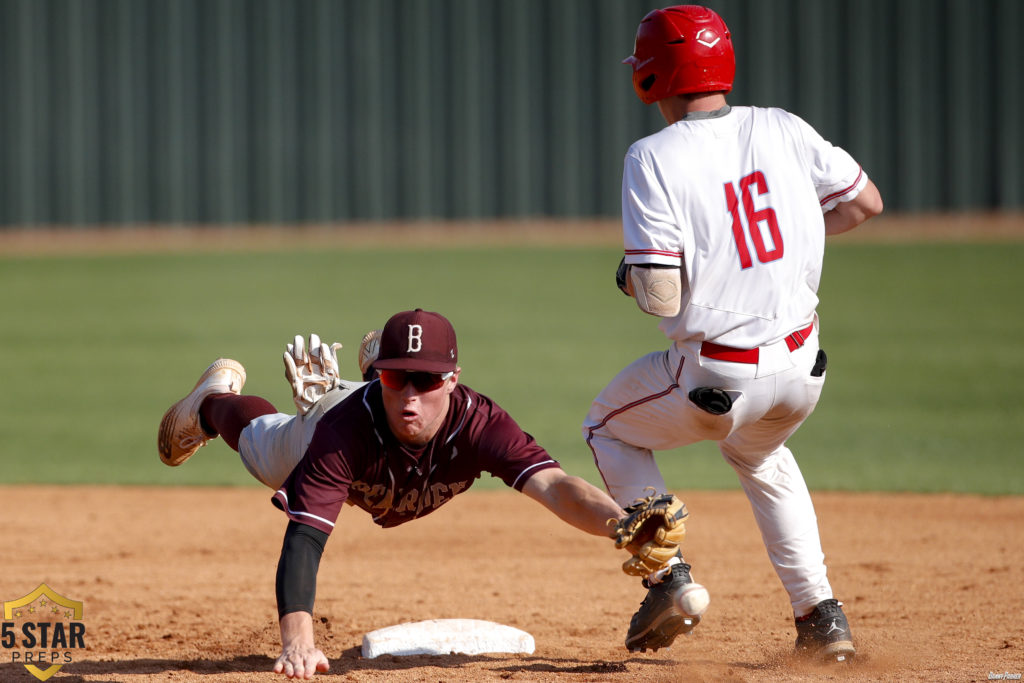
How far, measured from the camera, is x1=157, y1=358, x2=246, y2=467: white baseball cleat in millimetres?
4738

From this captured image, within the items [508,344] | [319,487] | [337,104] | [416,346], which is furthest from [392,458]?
[337,104]

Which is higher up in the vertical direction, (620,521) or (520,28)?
(520,28)

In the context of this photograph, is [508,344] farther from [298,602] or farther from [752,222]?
[298,602]

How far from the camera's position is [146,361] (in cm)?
1121

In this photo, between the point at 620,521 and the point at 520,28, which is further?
the point at 520,28

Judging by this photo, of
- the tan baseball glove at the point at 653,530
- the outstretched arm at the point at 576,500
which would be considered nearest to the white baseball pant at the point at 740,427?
the outstretched arm at the point at 576,500

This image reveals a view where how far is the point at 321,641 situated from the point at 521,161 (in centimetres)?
1854

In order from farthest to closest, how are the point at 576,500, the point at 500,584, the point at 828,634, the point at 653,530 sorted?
the point at 500,584 → the point at 828,634 → the point at 576,500 → the point at 653,530

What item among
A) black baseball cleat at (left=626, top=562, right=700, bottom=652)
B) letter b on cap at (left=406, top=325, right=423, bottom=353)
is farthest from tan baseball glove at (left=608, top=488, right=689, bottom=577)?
letter b on cap at (left=406, top=325, right=423, bottom=353)

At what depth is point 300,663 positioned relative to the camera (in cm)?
297

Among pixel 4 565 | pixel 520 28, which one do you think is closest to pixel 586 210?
pixel 520 28

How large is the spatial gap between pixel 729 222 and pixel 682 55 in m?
0.53

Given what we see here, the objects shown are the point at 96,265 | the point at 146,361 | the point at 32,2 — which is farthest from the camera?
the point at 32,2

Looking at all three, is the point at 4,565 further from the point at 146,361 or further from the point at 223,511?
the point at 146,361
